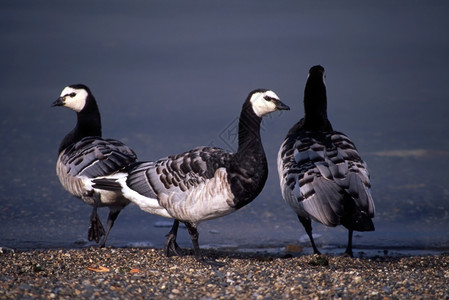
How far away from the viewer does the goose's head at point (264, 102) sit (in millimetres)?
5461

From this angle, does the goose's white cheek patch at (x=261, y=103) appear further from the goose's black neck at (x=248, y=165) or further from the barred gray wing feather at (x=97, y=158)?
the barred gray wing feather at (x=97, y=158)

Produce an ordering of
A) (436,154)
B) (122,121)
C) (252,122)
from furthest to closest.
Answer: (122,121)
(436,154)
(252,122)

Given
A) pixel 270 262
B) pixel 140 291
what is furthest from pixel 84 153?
pixel 140 291

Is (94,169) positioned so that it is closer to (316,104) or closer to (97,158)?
(97,158)

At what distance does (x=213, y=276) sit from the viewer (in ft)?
14.8

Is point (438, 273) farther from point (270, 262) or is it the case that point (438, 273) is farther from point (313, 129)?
point (313, 129)

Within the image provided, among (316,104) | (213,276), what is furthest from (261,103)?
(213,276)

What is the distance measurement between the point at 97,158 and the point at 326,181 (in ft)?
6.74

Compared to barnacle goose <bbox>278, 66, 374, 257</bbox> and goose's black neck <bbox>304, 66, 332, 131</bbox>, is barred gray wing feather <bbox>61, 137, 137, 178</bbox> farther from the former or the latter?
goose's black neck <bbox>304, 66, 332, 131</bbox>

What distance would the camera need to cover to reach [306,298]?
3.87m

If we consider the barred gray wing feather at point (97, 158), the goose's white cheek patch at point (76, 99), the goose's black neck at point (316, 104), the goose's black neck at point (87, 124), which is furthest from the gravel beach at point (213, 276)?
the goose's white cheek patch at point (76, 99)

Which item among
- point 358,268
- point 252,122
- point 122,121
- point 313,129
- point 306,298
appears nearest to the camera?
point 306,298

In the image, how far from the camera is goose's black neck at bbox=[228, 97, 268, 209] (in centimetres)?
518

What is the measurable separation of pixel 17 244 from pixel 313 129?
2.85 m
